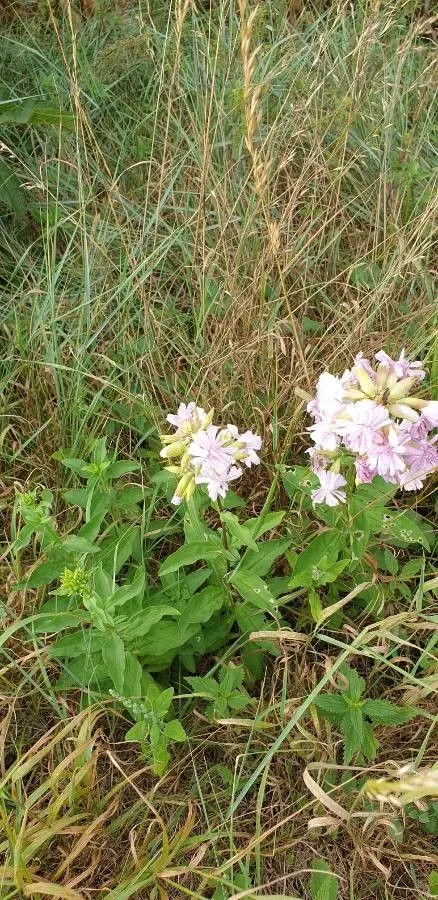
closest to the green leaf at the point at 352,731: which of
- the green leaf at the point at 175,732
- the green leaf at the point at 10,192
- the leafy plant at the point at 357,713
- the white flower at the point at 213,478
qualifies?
the leafy plant at the point at 357,713

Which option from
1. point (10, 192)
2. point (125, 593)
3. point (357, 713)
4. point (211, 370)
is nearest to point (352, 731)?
point (357, 713)

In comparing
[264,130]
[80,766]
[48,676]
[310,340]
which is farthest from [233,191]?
[80,766]

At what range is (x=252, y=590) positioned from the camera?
1694mm

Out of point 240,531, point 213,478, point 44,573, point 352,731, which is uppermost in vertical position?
point 213,478

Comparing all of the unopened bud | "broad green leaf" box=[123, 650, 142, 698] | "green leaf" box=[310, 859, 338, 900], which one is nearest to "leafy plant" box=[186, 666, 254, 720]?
"broad green leaf" box=[123, 650, 142, 698]

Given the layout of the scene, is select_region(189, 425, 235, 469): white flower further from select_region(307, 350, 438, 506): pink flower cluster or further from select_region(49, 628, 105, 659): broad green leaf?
select_region(49, 628, 105, 659): broad green leaf

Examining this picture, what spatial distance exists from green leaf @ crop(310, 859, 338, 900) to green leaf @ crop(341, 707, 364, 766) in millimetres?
210

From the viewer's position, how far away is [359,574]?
75.2 inches

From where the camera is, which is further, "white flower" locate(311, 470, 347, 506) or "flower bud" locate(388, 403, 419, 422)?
"white flower" locate(311, 470, 347, 506)

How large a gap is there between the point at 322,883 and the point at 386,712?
1.17 feet

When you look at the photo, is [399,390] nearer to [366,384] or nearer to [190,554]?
[366,384]

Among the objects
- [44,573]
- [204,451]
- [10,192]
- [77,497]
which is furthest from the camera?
[10,192]

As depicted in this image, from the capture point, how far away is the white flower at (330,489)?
1.61 metres

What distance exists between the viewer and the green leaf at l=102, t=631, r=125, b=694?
1.57m
